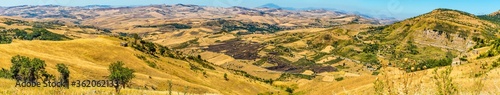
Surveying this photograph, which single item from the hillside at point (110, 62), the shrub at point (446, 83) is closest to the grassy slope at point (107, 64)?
the hillside at point (110, 62)

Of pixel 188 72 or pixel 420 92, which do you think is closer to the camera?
pixel 420 92

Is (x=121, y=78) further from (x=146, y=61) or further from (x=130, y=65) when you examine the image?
(x=146, y=61)

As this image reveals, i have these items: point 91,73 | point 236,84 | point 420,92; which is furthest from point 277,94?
point 420,92

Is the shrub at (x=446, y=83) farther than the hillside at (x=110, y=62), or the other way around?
the hillside at (x=110, y=62)

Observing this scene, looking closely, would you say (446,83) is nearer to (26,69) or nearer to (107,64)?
(26,69)

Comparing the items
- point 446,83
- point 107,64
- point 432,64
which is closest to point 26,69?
point 107,64

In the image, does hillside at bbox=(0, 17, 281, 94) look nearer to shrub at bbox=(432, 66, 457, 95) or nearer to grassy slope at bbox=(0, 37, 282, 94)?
grassy slope at bbox=(0, 37, 282, 94)

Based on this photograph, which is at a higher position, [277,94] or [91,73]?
[91,73]

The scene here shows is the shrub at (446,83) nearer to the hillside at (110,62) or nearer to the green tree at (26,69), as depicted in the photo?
the green tree at (26,69)
